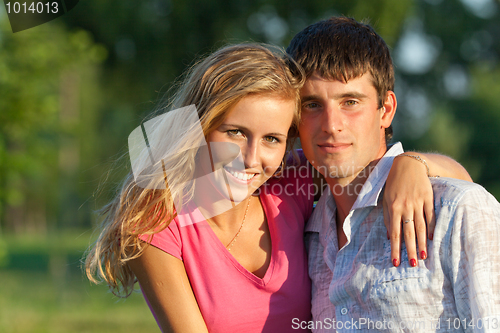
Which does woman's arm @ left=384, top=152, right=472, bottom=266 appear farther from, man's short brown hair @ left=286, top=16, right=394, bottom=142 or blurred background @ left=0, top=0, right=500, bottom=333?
blurred background @ left=0, top=0, right=500, bottom=333

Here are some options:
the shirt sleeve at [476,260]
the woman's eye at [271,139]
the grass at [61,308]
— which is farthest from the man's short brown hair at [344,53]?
the grass at [61,308]

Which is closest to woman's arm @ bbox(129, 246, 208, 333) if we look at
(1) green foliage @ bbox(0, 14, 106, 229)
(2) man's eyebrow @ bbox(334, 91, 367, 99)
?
(2) man's eyebrow @ bbox(334, 91, 367, 99)

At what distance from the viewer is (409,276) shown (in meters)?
1.98

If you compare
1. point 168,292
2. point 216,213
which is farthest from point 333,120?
point 168,292

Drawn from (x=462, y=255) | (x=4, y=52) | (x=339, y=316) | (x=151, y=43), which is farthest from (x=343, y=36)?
(x=151, y=43)

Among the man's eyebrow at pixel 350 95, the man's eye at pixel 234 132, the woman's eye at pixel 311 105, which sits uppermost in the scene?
the man's eyebrow at pixel 350 95

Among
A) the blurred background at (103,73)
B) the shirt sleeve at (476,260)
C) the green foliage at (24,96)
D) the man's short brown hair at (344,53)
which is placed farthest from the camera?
the blurred background at (103,73)

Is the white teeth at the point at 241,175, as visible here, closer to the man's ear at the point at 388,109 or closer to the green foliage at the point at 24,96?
the man's ear at the point at 388,109

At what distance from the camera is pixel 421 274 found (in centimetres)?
Result: 196

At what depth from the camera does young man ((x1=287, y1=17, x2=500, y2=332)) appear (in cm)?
185

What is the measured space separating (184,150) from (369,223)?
1.03 meters

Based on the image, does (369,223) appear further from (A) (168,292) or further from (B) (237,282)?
(A) (168,292)

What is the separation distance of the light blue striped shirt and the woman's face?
1.71ft

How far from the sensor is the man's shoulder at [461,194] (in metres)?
1.90
